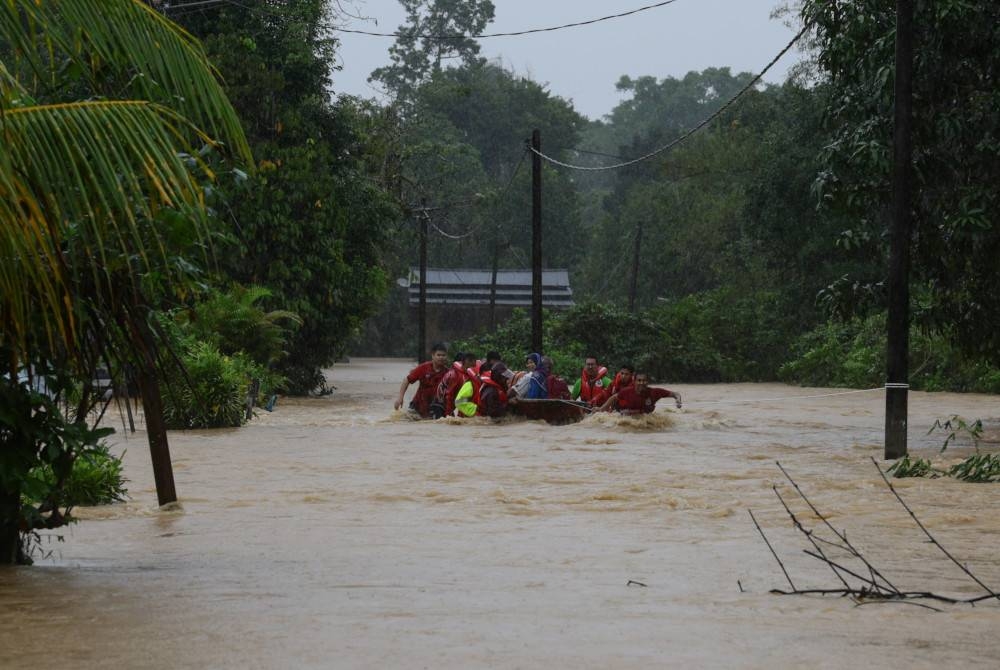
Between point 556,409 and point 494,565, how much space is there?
14834mm

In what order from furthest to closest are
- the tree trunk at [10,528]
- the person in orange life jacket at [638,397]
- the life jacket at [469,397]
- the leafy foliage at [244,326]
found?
the leafy foliage at [244,326], the life jacket at [469,397], the person in orange life jacket at [638,397], the tree trunk at [10,528]

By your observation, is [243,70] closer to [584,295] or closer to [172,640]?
[172,640]

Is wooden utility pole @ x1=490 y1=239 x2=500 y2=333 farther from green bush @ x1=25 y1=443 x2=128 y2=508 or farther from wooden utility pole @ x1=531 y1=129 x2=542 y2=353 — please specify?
green bush @ x1=25 y1=443 x2=128 y2=508

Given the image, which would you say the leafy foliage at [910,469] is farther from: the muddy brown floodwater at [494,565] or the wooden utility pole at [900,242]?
the wooden utility pole at [900,242]

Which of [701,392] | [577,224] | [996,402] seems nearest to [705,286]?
[577,224]

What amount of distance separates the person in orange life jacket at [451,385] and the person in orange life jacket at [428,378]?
0.43ft

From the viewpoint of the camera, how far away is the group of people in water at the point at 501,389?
24.3 meters

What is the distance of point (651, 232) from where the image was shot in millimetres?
70812

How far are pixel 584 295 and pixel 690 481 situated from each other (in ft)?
198

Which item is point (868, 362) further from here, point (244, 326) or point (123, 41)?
point (123, 41)

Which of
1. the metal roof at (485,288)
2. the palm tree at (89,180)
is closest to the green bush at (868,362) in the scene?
the metal roof at (485,288)

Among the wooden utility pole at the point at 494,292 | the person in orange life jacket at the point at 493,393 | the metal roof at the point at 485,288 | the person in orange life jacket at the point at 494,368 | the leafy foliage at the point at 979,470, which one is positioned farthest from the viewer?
the metal roof at the point at 485,288

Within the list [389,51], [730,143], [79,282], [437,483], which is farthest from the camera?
[389,51]

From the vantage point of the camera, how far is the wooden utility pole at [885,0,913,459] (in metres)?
17.3
